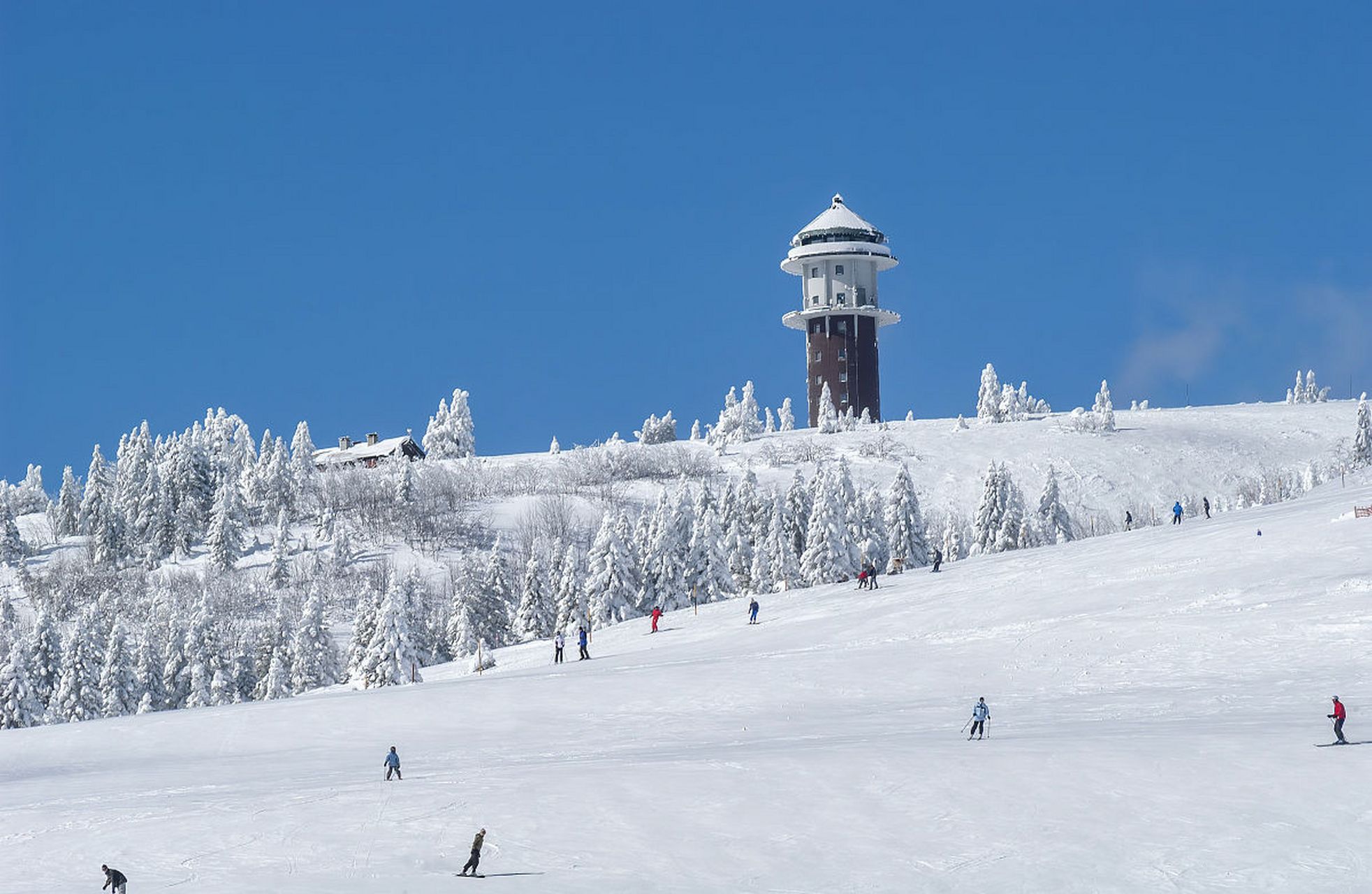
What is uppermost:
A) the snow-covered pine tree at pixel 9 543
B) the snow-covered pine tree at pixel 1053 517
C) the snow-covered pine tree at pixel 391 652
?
the snow-covered pine tree at pixel 9 543

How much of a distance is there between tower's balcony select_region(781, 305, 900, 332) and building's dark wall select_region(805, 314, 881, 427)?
49 cm

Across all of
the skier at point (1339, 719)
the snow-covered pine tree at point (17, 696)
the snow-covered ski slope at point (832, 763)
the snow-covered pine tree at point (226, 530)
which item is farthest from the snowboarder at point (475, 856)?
the snow-covered pine tree at point (226, 530)

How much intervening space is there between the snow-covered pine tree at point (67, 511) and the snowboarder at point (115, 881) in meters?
150

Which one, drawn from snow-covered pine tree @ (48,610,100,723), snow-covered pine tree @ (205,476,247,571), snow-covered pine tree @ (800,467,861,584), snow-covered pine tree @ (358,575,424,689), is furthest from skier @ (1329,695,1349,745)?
snow-covered pine tree @ (205,476,247,571)

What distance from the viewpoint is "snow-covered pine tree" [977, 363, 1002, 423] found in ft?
543

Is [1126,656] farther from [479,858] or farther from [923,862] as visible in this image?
[479,858]

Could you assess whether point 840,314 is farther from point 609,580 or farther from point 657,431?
point 609,580

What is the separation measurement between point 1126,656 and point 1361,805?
14574 mm

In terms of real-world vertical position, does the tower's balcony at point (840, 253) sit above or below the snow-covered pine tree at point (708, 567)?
above

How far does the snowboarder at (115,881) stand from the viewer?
22688 millimetres

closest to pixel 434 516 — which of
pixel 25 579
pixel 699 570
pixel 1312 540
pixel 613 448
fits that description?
pixel 613 448

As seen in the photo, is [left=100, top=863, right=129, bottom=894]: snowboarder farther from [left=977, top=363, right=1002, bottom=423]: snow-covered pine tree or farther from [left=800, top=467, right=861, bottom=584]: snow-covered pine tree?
[left=977, top=363, right=1002, bottom=423]: snow-covered pine tree

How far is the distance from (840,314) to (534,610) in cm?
7721

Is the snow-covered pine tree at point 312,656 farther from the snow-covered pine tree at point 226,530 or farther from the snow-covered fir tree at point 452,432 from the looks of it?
the snow-covered fir tree at point 452,432
